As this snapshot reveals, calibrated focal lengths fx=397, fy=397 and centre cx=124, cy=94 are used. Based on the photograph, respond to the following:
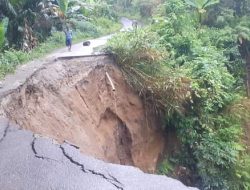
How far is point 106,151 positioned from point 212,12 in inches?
323

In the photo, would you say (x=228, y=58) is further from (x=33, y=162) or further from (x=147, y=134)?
(x=33, y=162)

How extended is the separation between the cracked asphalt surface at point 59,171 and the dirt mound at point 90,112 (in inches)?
45.7

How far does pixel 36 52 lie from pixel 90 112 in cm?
348

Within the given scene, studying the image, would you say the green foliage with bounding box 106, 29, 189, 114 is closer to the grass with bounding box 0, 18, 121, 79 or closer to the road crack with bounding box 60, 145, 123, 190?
the grass with bounding box 0, 18, 121, 79

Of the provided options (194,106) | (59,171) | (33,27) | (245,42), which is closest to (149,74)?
(194,106)

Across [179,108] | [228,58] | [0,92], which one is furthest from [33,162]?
[228,58]

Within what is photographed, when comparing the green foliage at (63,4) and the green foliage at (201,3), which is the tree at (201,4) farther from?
the green foliage at (63,4)

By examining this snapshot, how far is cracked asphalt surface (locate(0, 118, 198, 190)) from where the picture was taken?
4.80 m

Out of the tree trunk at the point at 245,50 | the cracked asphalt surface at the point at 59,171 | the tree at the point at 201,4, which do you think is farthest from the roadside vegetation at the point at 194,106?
the cracked asphalt surface at the point at 59,171

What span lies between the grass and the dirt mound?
1.22 metres

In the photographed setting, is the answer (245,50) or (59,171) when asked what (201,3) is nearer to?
(245,50)

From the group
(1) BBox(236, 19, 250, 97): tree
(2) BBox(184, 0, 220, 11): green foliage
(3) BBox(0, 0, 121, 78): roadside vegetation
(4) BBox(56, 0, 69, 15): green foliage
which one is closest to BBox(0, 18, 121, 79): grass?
(3) BBox(0, 0, 121, 78): roadside vegetation

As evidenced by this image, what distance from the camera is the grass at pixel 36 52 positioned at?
9.28 meters

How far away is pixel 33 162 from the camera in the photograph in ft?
17.6
